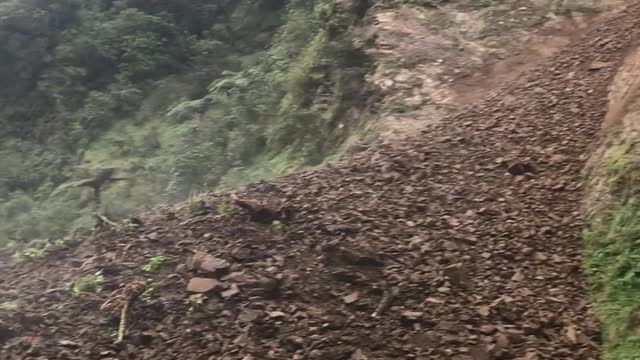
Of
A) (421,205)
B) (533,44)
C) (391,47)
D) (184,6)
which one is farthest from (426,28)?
(184,6)

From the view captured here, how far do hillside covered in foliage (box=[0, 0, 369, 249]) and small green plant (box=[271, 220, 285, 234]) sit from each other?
3.10m

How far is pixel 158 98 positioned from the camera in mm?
12906

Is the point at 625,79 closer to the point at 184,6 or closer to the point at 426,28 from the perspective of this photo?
the point at 426,28

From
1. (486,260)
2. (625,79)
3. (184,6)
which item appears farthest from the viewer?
(184,6)

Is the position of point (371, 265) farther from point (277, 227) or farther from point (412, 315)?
point (277, 227)

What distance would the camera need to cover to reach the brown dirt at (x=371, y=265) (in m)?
3.96

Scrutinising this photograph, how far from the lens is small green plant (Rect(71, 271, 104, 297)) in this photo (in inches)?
190

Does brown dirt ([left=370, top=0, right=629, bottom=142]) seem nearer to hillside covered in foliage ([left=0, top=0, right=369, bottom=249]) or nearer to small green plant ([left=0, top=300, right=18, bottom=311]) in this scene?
hillside covered in foliage ([left=0, top=0, right=369, bottom=249])

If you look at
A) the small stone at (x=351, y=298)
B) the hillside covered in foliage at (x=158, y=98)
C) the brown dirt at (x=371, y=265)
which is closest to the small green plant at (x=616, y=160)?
the brown dirt at (x=371, y=265)

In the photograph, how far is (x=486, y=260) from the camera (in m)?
4.48

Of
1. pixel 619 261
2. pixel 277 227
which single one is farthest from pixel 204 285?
pixel 619 261

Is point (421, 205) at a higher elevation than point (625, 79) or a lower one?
lower

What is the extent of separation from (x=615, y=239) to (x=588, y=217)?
1.47 ft

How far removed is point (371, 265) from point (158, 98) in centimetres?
905
